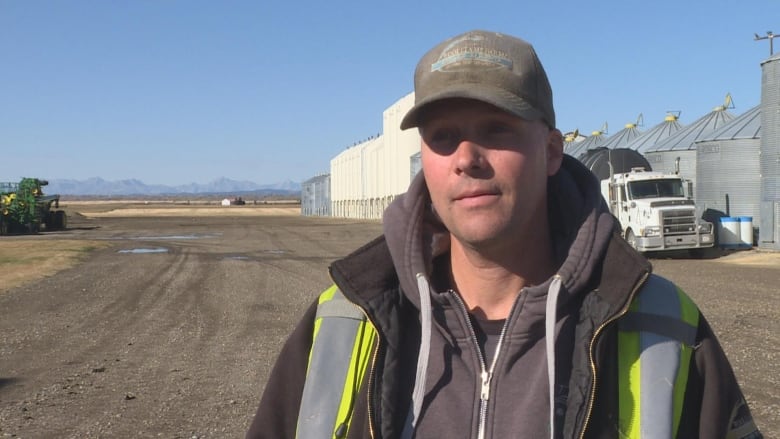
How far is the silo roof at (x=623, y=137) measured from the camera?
4997 cm

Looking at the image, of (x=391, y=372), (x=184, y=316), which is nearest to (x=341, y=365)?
(x=391, y=372)

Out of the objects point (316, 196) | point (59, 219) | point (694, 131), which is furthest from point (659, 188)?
point (316, 196)

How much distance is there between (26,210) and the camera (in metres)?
47.2

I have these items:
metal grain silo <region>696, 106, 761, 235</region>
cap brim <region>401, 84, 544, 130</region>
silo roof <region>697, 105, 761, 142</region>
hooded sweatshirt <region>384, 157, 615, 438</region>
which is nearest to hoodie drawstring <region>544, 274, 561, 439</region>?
hooded sweatshirt <region>384, 157, 615, 438</region>

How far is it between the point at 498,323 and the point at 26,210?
49784mm

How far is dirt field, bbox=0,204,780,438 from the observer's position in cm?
752

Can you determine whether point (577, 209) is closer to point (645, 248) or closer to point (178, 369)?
point (178, 369)

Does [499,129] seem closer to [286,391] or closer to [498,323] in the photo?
[498,323]

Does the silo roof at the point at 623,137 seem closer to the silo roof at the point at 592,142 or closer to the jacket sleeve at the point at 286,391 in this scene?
the silo roof at the point at 592,142

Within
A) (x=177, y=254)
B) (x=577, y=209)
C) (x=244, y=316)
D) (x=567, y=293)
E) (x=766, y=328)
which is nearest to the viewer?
(x=567, y=293)

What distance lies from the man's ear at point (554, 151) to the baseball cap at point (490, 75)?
0.48 ft

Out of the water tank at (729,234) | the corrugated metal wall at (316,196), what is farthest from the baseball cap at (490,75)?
the corrugated metal wall at (316,196)

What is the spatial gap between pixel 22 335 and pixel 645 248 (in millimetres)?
18120

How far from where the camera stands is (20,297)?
54.9 feet
